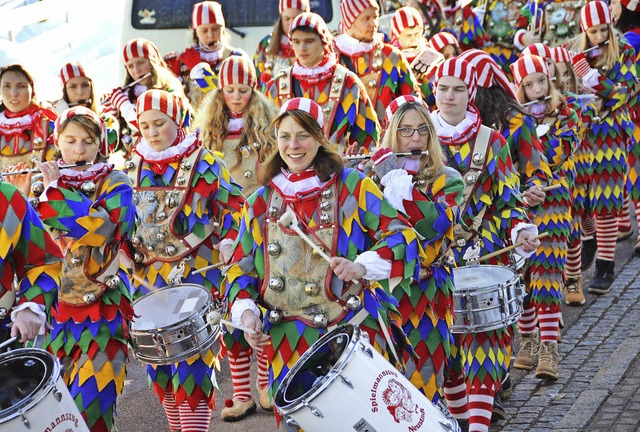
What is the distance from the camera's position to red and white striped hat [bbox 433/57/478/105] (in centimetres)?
670

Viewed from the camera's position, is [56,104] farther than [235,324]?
Yes

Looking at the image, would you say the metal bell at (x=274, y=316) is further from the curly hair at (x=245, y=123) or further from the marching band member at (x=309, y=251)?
the curly hair at (x=245, y=123)

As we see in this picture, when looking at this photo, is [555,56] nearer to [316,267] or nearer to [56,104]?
[56,104]

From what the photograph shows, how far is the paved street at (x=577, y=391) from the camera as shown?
22.6 ft

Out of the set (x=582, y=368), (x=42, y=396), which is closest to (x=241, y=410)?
(x=582, y=368)

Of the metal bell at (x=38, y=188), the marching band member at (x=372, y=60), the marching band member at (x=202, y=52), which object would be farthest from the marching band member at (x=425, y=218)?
the marching band member at (x=202, y=52)

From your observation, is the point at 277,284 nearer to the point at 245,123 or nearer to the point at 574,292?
the point at 245,123

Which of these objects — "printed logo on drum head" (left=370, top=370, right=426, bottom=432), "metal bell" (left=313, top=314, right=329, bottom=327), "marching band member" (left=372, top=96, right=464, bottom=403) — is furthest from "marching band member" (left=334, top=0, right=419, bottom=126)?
"printed logo on drum head" (left=370, top=370, right=426, bottom=432)

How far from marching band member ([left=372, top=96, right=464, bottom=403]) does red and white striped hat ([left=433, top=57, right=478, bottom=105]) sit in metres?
0.59

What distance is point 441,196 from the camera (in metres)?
6.03

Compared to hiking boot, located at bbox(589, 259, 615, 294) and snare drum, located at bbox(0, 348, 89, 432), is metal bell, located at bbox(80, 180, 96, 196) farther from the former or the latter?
hiking boot, located at bbox(589, 259, 615, 294)

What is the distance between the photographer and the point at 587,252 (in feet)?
34.7

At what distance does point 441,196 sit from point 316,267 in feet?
3.59

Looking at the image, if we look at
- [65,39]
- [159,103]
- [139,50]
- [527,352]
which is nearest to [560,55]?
[527,352]
